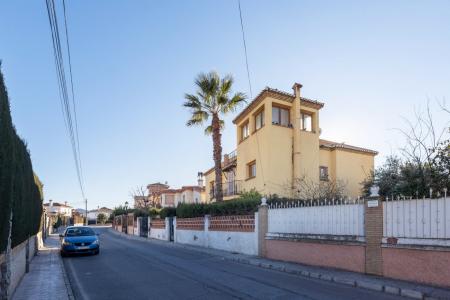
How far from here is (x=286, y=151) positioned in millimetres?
28203

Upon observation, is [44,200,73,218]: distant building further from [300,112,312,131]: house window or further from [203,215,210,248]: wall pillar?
[300,112,312,131]: house window

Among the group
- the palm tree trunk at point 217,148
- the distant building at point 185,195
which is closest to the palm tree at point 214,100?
the palm tree trunk at point 217,148

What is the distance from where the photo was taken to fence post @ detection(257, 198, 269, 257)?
18.1m

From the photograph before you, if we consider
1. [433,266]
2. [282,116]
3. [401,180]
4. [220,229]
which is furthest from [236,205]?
[433,266]

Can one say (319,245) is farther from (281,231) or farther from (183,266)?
(183,266)

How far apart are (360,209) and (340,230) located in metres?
1.08

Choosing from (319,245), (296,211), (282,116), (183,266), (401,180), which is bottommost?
(183,266)

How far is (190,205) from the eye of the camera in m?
28.8

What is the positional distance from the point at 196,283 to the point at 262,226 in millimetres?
7324

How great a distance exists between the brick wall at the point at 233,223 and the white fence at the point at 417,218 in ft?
26.6

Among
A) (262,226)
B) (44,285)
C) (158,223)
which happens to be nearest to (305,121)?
(262,226)

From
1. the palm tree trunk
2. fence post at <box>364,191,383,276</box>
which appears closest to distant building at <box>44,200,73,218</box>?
the palm tree trunk

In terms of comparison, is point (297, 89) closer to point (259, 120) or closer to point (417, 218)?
point (259, 120)

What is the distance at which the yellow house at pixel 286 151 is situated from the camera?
90.4 ft
